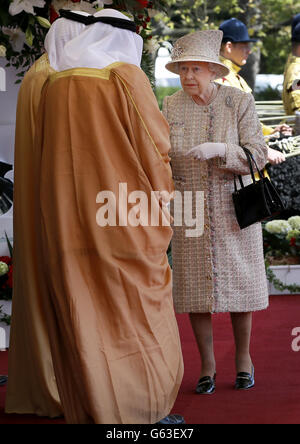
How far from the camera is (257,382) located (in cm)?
475

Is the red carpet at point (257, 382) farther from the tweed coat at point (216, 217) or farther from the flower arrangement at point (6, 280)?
the tweed coat at point (216, 217)

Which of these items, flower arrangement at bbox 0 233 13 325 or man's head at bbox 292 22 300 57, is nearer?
flower arrangement at bbox 0 233 13 325

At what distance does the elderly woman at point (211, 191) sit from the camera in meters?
4.55

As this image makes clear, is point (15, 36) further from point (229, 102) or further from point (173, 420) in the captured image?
point (173, 420)

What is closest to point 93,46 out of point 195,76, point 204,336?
point 195,76

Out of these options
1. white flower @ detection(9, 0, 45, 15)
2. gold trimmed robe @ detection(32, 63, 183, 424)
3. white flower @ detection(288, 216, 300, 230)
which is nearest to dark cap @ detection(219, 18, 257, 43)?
white flower @ detection(288, 216, 300, 230)

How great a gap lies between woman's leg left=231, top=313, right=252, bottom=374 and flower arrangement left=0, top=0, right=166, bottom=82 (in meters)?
1.93

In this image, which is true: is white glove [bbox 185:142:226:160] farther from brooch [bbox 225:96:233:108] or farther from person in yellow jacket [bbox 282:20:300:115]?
person in yellow jacket [bbox 282:20:300:115]

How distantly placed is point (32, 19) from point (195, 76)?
1.19 metres

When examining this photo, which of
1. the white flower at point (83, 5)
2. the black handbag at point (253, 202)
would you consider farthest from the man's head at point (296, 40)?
the black handbag at point (253, 202)

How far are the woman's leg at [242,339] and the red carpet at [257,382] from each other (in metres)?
0.12

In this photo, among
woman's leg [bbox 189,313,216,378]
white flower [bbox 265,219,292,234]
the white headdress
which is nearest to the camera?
the white headdress

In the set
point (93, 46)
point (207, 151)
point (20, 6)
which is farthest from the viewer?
point (20, 6)

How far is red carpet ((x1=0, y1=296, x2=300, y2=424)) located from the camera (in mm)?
4105
